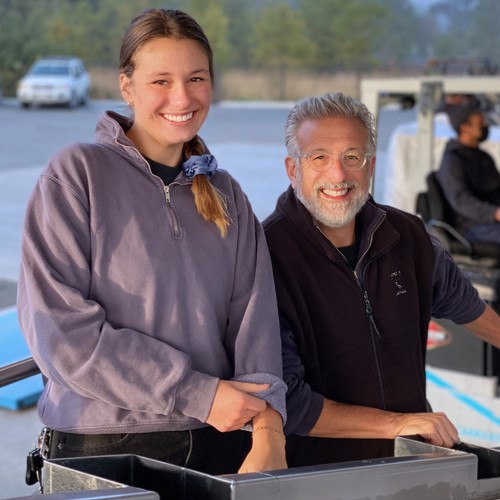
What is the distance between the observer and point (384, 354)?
2.24 metres

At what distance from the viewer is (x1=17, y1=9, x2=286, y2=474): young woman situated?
1.76 metres

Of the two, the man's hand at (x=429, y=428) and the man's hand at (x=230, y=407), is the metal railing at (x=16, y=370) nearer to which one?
the man's hand at (x=230, y=407)

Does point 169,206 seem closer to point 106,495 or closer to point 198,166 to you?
point 198,166

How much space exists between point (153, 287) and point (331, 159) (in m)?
0.59

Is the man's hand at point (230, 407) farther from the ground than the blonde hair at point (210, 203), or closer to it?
closer to it

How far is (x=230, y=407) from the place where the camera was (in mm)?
1807

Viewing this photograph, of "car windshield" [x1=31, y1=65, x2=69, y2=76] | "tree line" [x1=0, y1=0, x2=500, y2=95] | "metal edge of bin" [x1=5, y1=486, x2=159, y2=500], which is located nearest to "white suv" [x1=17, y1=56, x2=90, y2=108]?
"car windshield" [x1=31, y1=65, x2=69, y2=76]

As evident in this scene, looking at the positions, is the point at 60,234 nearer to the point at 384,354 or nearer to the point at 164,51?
the point at 164,51

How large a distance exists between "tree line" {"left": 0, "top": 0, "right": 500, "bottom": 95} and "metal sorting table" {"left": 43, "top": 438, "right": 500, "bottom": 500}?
33.5 meters

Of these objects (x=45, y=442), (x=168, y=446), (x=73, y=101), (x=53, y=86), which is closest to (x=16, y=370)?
(x=45, y=442)

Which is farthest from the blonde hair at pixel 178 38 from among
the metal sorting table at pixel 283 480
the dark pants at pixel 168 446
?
the metal sorting table at pixel 283 480

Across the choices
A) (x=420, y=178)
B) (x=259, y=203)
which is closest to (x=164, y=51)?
(x=420, y=178)

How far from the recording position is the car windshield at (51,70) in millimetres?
27812

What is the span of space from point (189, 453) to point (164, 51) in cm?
77
